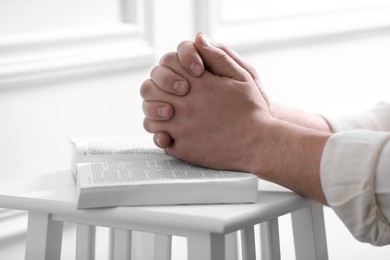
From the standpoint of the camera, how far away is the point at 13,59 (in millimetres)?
1359

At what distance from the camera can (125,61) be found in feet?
5.09

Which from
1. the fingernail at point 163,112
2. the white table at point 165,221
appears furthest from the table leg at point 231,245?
the fingernail at point 163,112

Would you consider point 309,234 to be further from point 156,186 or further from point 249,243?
point 156,186

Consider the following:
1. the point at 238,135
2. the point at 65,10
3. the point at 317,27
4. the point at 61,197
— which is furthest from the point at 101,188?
the point at 317,27

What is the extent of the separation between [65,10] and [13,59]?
0.16m

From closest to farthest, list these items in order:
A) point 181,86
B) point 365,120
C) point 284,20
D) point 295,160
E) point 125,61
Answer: point 295,160 → point 181,86 → point 365,120 → point 125,61 → point 284,20

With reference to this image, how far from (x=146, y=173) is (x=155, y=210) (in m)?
0.09

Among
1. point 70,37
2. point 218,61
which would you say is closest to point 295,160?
point 218,61

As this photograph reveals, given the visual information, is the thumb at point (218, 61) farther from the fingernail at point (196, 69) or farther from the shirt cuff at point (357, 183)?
the shirt cuff at point (357, 183)

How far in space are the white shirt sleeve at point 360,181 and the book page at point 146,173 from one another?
0.34 ft

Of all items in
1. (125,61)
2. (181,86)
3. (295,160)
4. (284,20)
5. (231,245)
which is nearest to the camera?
(295,160)

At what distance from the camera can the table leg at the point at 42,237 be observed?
1.04 metres

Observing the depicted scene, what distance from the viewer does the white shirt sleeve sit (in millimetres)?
938

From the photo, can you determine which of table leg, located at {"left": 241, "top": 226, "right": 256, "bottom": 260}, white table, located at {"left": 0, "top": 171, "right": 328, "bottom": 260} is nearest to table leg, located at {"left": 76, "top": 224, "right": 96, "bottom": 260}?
white table, located at {"left": 0, "top": 171, "right": 328, "bottom": 260}
